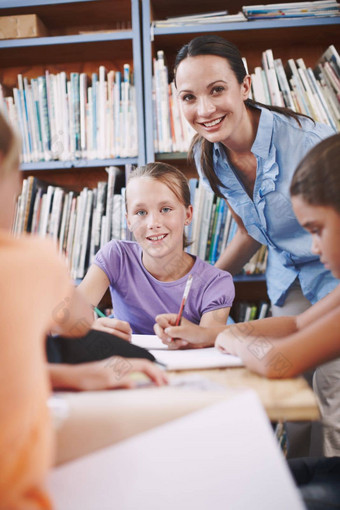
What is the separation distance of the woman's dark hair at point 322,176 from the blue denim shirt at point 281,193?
0.65 metres

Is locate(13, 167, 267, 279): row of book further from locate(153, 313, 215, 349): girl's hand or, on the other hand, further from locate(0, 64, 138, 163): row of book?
locate(153, 313, 215, 349): girl's hand

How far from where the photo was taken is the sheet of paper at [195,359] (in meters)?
0.67

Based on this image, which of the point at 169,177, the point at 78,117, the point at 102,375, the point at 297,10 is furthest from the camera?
the point at 78,117

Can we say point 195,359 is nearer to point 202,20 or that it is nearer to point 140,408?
point 140,408

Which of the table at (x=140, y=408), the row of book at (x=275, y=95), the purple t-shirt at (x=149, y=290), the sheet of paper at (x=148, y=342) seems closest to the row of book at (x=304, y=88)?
the row of book at (x=275, y=95)

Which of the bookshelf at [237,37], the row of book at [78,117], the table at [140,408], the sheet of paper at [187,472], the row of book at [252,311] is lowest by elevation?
the sheet of paper at [187,472]

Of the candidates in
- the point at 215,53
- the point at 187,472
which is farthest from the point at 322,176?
the point at 215,53

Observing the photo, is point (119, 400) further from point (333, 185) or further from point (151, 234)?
point (151, 234)

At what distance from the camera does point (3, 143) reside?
1.46 feet

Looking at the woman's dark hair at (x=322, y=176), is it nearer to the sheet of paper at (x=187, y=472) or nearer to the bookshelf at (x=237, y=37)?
the sheet of paper at (x=187, y=472)

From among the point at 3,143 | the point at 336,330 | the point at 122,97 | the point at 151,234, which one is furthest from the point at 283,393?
the point at 122,97

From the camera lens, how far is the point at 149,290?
1367 millimetres

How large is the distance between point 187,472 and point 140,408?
3.9 inches

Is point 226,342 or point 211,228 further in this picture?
point 211,228
